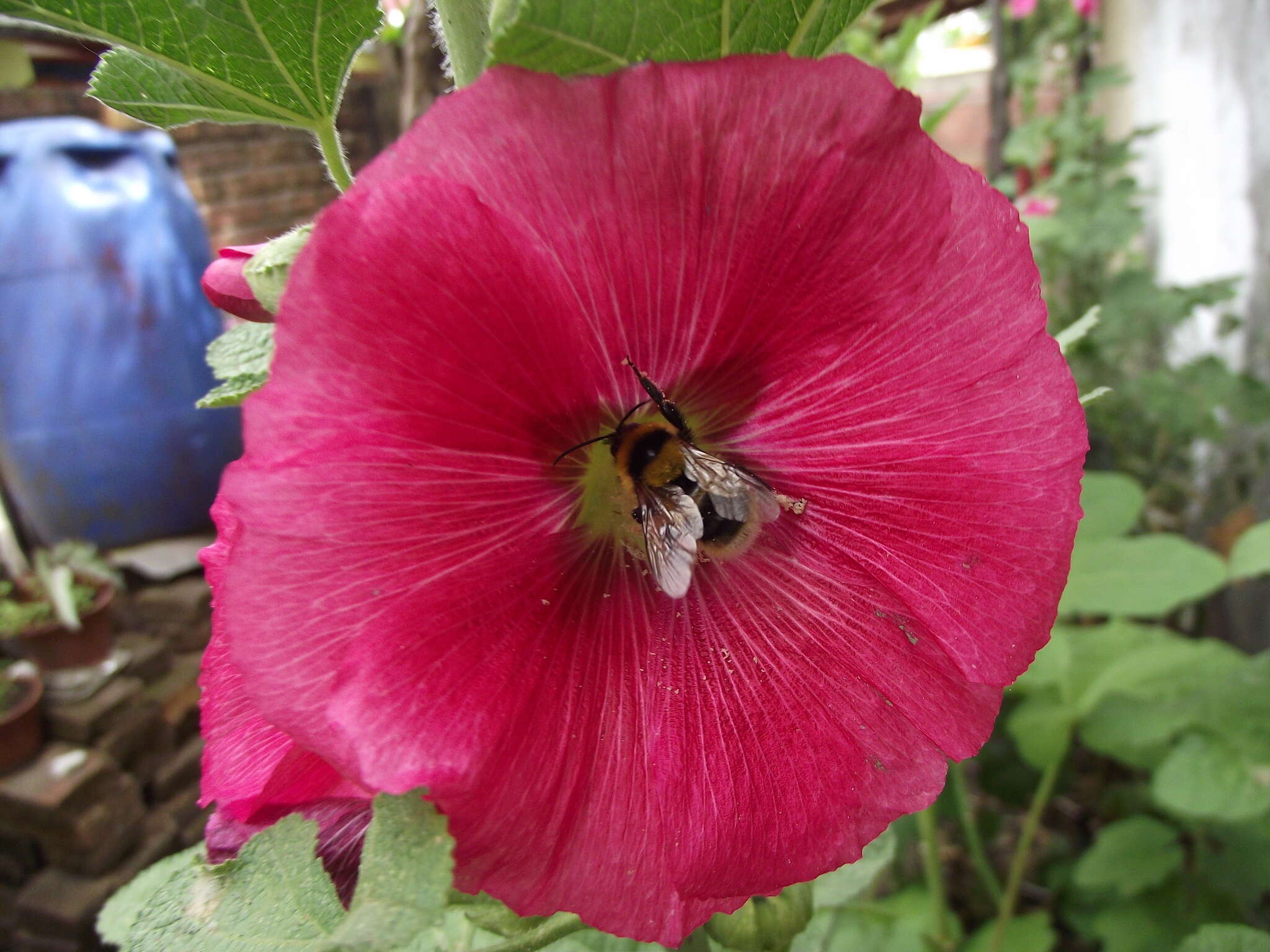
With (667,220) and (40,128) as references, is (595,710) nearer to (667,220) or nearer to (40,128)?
(667,220)

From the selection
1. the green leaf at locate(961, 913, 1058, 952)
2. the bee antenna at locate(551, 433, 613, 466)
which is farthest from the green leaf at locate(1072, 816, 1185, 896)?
the bee antenna at locate(551, 433, 613, 466)

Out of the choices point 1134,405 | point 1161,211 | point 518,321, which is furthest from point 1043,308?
point 1161,211

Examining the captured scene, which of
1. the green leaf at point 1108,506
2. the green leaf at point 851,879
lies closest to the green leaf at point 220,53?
the green leaf at point 851,879

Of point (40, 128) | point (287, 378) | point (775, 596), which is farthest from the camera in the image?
point (40, 128)

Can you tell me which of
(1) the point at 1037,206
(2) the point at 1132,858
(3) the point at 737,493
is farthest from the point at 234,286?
(1) the point at 1037,206

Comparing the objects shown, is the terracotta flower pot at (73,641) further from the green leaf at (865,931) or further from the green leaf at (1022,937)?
the green leaf at (1022,937)

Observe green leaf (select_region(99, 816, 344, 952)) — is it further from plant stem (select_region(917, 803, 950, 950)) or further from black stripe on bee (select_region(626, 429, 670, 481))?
plant stem (select_region(917, 803, 950, 950))
